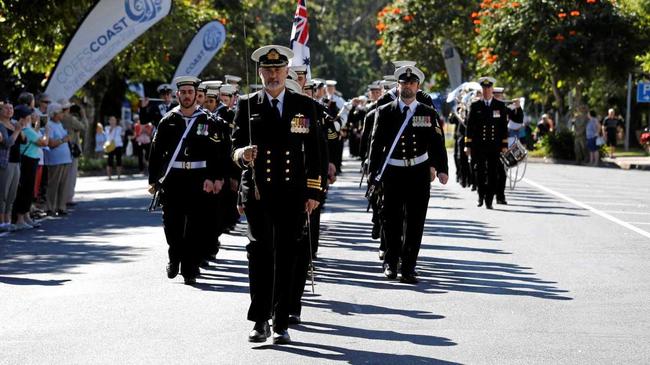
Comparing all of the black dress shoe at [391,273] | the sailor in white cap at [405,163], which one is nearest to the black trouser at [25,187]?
the sailor in white cap at [405,163]

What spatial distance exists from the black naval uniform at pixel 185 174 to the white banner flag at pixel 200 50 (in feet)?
69.4

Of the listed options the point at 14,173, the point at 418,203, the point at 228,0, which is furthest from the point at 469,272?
the point at 228,0

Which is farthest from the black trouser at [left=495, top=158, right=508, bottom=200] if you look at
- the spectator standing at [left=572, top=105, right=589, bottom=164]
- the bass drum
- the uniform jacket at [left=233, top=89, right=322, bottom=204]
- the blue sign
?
the spectator standing at [left=572, top=105, right=589, bottom=164]

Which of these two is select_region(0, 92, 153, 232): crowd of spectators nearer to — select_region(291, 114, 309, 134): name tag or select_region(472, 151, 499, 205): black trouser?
select_region(472, 151, 499, 205): black trouser

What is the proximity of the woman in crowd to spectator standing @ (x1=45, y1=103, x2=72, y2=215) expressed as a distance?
1.84 metres

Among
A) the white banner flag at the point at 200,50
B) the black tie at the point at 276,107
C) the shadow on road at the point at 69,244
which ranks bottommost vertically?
the shadow on road at the point at 69,244

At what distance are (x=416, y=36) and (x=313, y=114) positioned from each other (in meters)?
47.6

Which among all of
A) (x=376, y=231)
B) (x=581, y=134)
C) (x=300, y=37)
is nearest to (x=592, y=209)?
(x=300, y=37)

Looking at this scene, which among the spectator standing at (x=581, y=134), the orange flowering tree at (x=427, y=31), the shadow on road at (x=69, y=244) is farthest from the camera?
the orange flowering tree at (x=427, y=31)

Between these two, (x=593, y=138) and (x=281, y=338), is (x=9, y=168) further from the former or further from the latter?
(x=593, y=138)

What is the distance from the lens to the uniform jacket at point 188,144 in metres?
13.0

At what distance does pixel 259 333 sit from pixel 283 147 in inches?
51.5

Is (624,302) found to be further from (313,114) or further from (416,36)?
(416,36)

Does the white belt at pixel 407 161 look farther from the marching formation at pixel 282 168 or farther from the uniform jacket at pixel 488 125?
the uniform jacket at pixel 488 125
